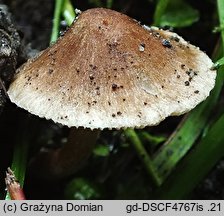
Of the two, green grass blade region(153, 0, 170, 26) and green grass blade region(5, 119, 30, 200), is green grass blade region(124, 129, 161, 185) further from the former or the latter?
green grass blade region(153, 0, 170, 26)

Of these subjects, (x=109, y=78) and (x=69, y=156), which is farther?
(x=69, y=156)

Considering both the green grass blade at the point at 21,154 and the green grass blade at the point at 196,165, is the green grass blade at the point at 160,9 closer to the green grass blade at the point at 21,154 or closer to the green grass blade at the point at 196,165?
the green grass blade at the point at 196,165

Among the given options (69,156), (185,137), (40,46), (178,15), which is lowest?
(69,156)

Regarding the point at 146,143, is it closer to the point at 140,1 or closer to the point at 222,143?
the point at 222,143

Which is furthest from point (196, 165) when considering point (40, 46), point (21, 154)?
point (40, 46)

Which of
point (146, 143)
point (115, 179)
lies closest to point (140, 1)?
point (146, 143)

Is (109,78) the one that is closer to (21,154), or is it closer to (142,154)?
(21,154)

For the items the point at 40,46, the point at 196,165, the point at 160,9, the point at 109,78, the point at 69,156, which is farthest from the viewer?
the point at 40,46
